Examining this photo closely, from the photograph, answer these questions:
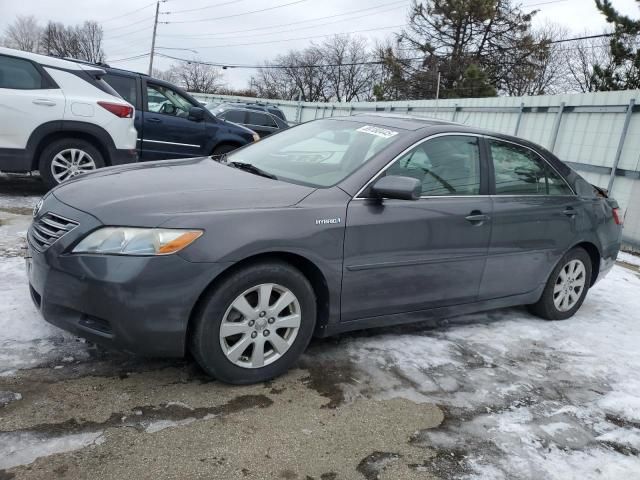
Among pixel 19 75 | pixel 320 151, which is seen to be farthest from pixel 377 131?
pixel 19 75

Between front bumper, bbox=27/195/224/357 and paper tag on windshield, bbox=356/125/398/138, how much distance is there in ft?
5.27

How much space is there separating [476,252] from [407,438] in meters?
1.59

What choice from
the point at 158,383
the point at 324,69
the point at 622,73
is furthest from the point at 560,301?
the point at 324,69

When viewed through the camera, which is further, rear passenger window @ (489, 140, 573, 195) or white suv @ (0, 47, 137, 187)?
white suv @ (0, 47, 137, 187)

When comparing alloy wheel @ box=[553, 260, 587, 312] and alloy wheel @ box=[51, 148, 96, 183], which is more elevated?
alloy wheel @ box=[51, 148, 96, 183]

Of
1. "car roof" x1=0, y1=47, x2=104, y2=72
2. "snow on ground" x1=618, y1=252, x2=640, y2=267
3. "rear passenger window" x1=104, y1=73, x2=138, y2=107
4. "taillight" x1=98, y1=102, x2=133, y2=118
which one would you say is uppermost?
"car roof" x1=0, y1=47, x2=104, y2=72

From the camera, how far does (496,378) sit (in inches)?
144

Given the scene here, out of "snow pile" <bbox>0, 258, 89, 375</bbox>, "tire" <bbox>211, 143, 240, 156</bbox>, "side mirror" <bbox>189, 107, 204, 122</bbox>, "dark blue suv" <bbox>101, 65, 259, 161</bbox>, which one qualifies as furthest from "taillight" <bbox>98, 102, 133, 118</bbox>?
"snow pile" <bbox>0, 258, 89, 375</bbox>

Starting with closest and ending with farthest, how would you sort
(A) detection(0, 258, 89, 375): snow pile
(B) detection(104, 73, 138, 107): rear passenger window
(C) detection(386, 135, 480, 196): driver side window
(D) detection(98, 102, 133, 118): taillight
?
(A) detection(0, 258, 89, 375): snow pile, (C) detection(386, 135, 480, 196): driver side window, (D) detection(98, 102, 133, 118): taillight, (B) detection(104, 73, 138, 107): rear passenger window

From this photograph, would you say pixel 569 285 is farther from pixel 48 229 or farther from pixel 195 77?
pixel 195 77

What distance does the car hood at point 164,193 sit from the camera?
2.87m

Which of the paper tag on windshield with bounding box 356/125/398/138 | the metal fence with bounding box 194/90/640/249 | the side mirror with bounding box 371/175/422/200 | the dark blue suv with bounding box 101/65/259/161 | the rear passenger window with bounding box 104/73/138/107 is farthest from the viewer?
the metal fence with bounding box 194/90/640/249

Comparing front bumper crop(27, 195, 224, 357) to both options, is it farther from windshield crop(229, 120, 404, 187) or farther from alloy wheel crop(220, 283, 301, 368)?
windshield crop(229, 120, 404, 187)

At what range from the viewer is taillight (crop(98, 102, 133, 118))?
6.86 m
